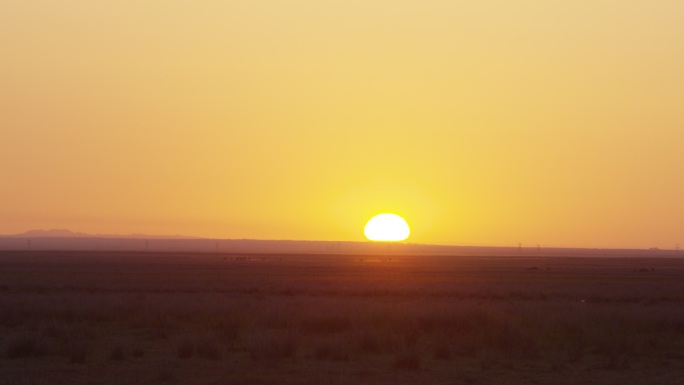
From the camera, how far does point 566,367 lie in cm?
2134

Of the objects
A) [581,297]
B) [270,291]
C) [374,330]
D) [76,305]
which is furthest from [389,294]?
[374,330]

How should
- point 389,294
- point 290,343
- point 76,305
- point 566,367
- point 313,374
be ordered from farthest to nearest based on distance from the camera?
point 389,294 → point 76,305 → point 290,343 → point 566,367 → point 313,374

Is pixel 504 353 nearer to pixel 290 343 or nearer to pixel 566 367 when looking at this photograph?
pixel 566 367

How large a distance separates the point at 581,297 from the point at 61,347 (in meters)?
32.8

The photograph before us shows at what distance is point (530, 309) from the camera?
113 feet

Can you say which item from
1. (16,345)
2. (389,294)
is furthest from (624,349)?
(389,294)

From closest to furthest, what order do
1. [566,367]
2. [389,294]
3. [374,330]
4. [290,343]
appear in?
[566,367], [290,343], [374,330], [389,294]

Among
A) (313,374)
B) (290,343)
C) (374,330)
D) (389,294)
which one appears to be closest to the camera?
(313,374)

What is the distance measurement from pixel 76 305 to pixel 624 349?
61.6 feet

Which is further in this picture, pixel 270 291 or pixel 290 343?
pixel 270 291

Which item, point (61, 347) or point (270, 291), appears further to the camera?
point (270, 291)

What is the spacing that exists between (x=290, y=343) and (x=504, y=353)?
16.9ft

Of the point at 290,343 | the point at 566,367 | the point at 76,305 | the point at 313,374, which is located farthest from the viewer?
the point at 76,305

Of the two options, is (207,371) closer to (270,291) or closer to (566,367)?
(566,367)
